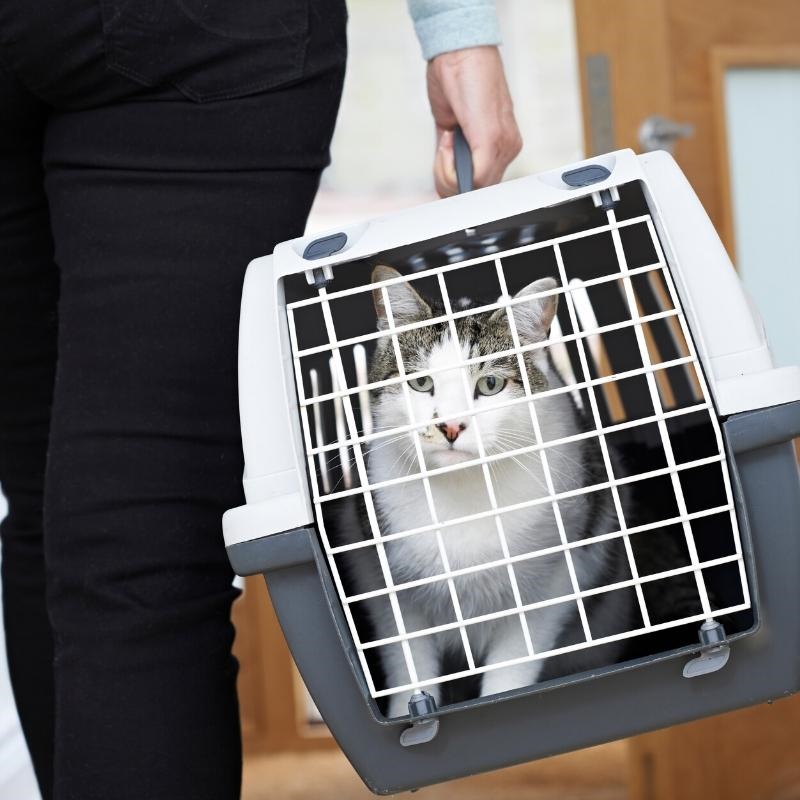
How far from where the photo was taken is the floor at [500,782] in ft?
6.19

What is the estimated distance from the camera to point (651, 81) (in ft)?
5.67

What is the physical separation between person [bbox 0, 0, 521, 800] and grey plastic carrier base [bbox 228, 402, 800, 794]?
0.25 feet

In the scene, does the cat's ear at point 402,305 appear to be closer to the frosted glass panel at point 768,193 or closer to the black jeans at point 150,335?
the black jeans at point 150,335

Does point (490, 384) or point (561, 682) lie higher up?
point (490, 384)

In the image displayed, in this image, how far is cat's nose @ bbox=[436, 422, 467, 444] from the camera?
90 cm

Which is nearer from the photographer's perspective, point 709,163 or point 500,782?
point 709,163

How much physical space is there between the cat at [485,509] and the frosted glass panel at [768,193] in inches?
36.1

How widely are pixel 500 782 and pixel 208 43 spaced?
1710 mm

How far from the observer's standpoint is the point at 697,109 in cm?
174

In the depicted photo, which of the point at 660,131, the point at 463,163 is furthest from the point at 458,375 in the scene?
the point at 660,131

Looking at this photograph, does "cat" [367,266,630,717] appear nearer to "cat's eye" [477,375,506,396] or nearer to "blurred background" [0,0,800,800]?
"cat's eye" [477,375,506,396]

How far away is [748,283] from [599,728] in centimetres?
130

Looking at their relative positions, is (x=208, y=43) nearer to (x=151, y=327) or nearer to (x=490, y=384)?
(x=151, y=327)

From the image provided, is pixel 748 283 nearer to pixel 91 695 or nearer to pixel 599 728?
pixel 599 728
